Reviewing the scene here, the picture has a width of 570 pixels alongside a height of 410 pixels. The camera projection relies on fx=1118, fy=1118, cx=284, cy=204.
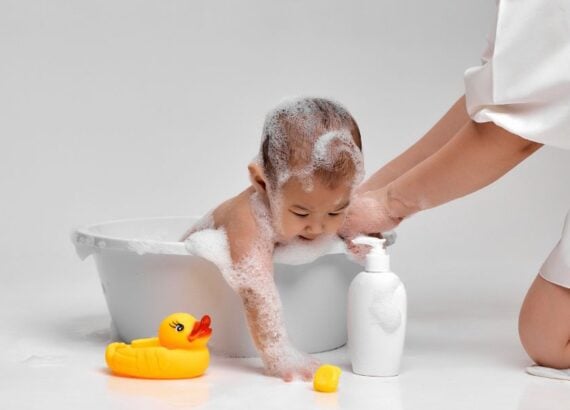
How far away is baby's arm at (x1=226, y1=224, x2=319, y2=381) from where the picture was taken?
2.02 m

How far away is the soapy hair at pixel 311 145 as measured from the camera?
1.97 m

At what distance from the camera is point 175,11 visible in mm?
3391

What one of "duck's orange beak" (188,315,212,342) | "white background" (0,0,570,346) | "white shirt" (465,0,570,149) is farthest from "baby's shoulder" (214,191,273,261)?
"white background" (0,0,570,346)

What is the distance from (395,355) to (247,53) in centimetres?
157

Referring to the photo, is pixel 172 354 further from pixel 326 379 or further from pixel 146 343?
pixel 326 379

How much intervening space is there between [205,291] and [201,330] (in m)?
0.16

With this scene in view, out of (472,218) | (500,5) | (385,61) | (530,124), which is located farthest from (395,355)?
(385,61)

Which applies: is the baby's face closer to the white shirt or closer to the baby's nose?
the baby's nose

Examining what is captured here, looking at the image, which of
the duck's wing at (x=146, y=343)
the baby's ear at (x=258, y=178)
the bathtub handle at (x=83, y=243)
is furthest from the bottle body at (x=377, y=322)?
the bathtub handle at (x=83, y=243)

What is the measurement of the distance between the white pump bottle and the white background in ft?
3.48

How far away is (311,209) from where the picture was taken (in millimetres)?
2010

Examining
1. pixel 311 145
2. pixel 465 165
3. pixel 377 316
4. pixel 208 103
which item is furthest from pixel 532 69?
pixel 208 103

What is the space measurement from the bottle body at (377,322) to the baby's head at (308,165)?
0.14 meters

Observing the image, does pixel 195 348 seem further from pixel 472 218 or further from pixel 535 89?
pixel 472 218
